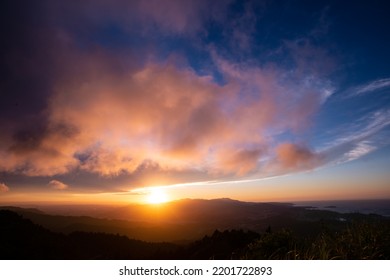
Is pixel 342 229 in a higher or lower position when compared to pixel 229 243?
higher

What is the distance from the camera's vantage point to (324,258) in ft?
22.8

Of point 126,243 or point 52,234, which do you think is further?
point 126,243

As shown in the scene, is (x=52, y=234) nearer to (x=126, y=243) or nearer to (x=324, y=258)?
(x=126, y=243)

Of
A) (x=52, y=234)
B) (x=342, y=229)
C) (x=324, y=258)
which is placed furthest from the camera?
(x=52, y=234)

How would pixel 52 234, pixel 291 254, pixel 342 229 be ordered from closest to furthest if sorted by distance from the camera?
pixel 291 254 < pixel 342 229 < pixel 52 234
